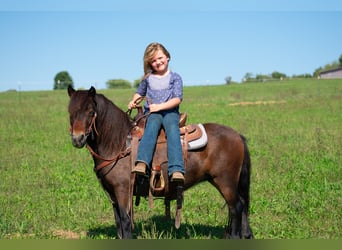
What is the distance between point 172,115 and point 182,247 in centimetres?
238

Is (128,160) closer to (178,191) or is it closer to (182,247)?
(178,191)

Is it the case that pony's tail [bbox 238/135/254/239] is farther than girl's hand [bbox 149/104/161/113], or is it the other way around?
pony's tail [bbox 238/135/254/239]

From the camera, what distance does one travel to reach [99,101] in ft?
17.4

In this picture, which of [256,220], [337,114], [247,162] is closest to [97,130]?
[247,162]

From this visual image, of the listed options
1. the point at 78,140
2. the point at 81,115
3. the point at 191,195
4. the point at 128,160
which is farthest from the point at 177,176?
the point at 191,195

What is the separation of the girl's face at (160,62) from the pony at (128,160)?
0.76m

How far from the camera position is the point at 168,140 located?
531 cm

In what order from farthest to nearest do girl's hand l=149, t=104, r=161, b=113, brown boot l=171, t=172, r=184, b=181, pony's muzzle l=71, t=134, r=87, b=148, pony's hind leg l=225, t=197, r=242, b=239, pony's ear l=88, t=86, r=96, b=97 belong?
pony's hind leg l=225, t=197, r=242, b=239 < girl's hand l=149, t=104, r=161, b=113 < brown boot l=171, t=172, r=184, b=181 < pony's ear l=88, t=86, r=96, b=97 < pony's muzzle l=71, t=134, r=87, b=148

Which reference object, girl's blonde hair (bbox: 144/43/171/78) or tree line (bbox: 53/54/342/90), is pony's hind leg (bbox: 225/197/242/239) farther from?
tree line (bbox: 53/54/342/90)

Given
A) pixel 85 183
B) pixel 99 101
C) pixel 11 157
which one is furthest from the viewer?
pixel 11 157

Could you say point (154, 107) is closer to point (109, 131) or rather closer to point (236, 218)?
point (109, 131)

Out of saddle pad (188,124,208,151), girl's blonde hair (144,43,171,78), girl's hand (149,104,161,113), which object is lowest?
saddle pad (188,124,208,151)

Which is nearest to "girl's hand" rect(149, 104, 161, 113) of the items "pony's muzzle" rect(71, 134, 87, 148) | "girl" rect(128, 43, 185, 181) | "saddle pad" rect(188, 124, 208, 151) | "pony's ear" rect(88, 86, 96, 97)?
"girl" rect(128, 43, 185, 181)

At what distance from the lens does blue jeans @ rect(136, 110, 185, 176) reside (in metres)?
5.21
